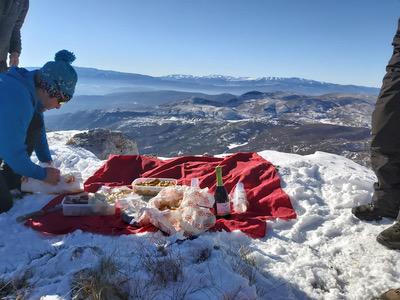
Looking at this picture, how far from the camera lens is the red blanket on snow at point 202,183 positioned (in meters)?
4.58

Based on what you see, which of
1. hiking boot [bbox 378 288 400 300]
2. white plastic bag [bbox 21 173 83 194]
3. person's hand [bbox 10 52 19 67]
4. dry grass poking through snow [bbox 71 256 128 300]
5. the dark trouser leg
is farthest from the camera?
person's hand [bbox 10 52 19 67]

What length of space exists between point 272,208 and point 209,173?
1.59 metres

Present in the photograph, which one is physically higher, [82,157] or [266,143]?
[82,157]

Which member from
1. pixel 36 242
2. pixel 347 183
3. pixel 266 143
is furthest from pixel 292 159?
pixel 266 143

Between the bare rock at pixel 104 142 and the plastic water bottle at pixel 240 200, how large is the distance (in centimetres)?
765

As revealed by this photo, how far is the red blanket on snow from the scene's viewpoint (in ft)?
15.0

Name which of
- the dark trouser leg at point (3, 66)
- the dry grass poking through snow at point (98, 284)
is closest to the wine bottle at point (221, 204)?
the dry grass poking through snow at point (98, 284)

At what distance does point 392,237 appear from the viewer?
3.97 m

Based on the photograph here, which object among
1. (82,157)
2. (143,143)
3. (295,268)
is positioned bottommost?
→ (143,143)

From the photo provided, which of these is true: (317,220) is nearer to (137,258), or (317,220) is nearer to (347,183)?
(347,183)

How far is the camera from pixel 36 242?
14.1 ft

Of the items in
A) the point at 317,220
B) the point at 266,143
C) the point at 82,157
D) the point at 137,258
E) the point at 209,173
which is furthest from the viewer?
the point at 266,143

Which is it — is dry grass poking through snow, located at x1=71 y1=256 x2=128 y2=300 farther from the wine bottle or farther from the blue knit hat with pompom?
the blue knit hat with pompom

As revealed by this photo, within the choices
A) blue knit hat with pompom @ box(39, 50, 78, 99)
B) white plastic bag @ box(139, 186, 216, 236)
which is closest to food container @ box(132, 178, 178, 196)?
white plastic bag @ box(139, 186, 216, 236)
